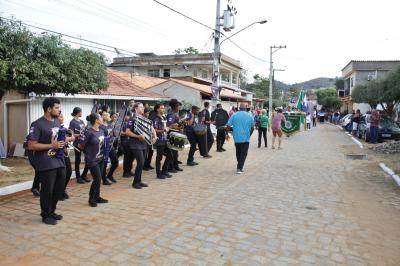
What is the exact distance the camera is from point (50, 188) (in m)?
5.38

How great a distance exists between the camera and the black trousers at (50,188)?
5.36m

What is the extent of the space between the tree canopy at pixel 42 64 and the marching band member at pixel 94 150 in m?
3.74

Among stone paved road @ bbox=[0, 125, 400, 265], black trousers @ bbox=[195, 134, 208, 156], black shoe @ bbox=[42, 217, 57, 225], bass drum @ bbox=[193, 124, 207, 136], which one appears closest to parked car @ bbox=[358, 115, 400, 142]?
black trousers @ bbox=[195, 134, 208, 156]

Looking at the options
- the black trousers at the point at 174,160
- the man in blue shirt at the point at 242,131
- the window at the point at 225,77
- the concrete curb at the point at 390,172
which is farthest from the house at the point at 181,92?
the window at the point at 225,77

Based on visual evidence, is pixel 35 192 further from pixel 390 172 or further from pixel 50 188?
pixel 390 172

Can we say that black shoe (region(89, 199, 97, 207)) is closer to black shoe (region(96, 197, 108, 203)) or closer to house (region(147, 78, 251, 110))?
black shoe (region(96, 197, 108, 203))

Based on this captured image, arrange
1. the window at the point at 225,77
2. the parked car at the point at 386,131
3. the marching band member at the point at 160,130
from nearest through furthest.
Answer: the marching band member at the point at 160,130 < the parked car at the point at 386,131 < the window at the point at 225,77

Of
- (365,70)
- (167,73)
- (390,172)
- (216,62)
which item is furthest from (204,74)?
(390,172)

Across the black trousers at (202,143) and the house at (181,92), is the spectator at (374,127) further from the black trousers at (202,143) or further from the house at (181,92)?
the black trousers at (202,143)

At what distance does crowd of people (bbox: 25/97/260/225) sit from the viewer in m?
5.34

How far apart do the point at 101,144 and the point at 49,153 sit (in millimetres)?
1282

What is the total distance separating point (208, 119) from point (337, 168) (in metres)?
4.63

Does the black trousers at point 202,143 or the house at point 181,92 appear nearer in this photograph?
the black trousers at point 202,143

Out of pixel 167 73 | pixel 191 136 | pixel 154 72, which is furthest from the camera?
pixel 154 72
